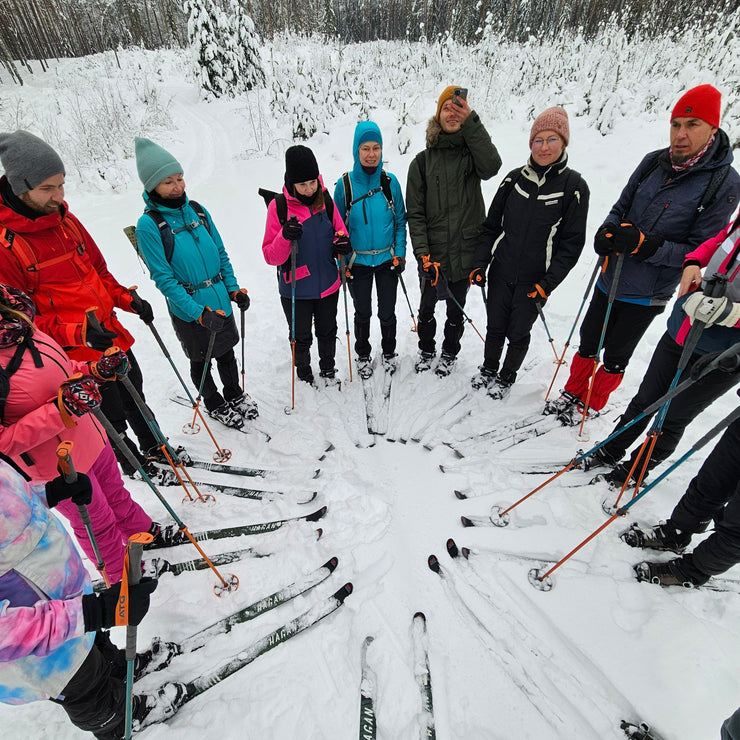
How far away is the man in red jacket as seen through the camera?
7.41ft

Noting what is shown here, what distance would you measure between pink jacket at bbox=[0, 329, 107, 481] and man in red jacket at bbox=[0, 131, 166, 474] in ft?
2.11

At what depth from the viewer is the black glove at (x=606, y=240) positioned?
2.83m

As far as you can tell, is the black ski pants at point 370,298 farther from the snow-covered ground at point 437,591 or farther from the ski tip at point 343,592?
the ski tip at point 343,592

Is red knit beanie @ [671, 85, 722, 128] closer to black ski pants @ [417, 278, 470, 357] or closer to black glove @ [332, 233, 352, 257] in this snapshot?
black ski pants @ [417, 278, 470, 357]

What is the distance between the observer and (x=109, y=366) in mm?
2266

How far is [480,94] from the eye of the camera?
938cm

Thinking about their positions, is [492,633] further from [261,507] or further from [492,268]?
[492,268]

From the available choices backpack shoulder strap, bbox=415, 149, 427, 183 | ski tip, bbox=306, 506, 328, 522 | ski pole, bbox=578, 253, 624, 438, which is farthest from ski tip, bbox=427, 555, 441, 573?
backpack shoulder strap, bbox=415, 149, 427, 183

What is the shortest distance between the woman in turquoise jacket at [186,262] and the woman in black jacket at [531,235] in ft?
7.53

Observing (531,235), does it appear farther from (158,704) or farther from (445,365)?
(158,704)

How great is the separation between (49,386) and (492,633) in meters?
2.75

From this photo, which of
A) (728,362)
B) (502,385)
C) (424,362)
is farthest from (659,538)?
(424,362)

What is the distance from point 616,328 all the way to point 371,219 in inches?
90.1

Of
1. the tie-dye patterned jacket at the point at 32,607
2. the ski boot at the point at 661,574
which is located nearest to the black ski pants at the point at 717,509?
the ski boot at the point at 661,574
